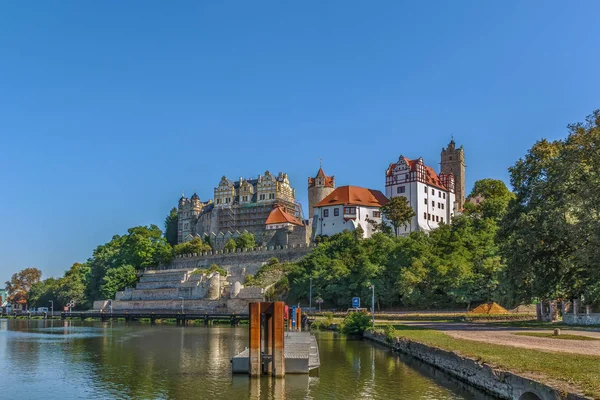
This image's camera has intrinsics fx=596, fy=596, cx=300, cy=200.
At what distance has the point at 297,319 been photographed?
43688 mm

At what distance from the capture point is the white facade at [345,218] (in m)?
79.8

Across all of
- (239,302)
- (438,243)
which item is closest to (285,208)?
(239,302)

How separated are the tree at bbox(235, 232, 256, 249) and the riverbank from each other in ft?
220

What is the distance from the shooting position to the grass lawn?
13039 mm

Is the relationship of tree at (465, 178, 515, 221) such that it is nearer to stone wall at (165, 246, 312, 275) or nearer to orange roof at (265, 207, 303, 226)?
stone wall at (165, 246, 312, 275)

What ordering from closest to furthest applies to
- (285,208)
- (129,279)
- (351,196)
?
(351,196)
(129,279)
(285,208)

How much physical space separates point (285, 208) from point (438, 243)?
43654 mm

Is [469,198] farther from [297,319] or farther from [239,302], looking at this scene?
[297,319]

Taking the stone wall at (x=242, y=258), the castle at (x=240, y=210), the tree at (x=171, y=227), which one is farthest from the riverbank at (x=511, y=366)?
the tree at (x=171, y=227)

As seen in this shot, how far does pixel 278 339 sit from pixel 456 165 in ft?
→ 287

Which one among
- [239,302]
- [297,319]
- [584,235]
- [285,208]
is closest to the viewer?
[584,235]

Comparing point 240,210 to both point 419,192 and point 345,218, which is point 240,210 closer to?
point 345,218

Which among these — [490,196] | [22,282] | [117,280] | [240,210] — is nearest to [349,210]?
[490,196]

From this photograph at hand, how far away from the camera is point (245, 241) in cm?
9162
